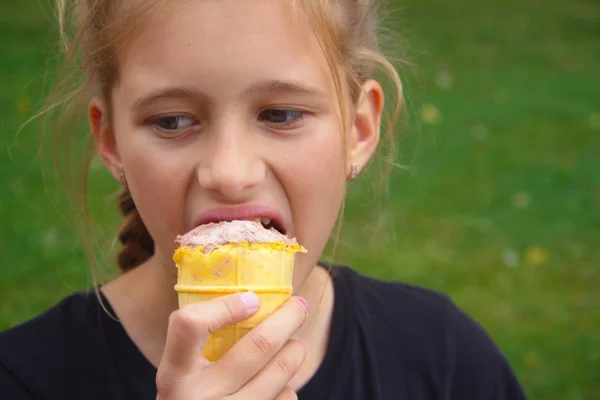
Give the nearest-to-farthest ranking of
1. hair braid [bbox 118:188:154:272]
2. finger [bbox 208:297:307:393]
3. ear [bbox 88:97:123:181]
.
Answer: finger [bbox 208:297:307:393]
ear [bbox 88:97:123:181]
hair braid [bbox 118:188:154:272]

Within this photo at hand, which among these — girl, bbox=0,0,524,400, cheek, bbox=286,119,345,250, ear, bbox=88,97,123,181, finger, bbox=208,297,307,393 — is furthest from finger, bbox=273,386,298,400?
ear, bbox=88,97,123,181

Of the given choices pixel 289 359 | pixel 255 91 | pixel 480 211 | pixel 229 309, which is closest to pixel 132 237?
pixel 255 91

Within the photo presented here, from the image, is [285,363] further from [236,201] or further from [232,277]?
[236,201]

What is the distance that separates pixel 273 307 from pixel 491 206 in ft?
18.2

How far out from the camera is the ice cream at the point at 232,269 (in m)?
2.14

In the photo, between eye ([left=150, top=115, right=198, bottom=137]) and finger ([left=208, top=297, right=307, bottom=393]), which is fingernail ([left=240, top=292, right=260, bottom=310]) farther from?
eye ([left=150, top=115, right=198, bottom=137])

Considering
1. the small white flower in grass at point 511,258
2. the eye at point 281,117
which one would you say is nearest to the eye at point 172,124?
the eye at point 281,117

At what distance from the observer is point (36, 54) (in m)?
12.0

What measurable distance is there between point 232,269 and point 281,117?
533 mm

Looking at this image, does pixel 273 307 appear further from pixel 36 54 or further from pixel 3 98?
pixel 36 54

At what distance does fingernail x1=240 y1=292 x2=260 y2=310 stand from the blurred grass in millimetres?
1426

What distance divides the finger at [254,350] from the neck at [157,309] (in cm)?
65

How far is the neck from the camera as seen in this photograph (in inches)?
113

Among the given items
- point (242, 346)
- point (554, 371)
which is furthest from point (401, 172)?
point (242, 346)
